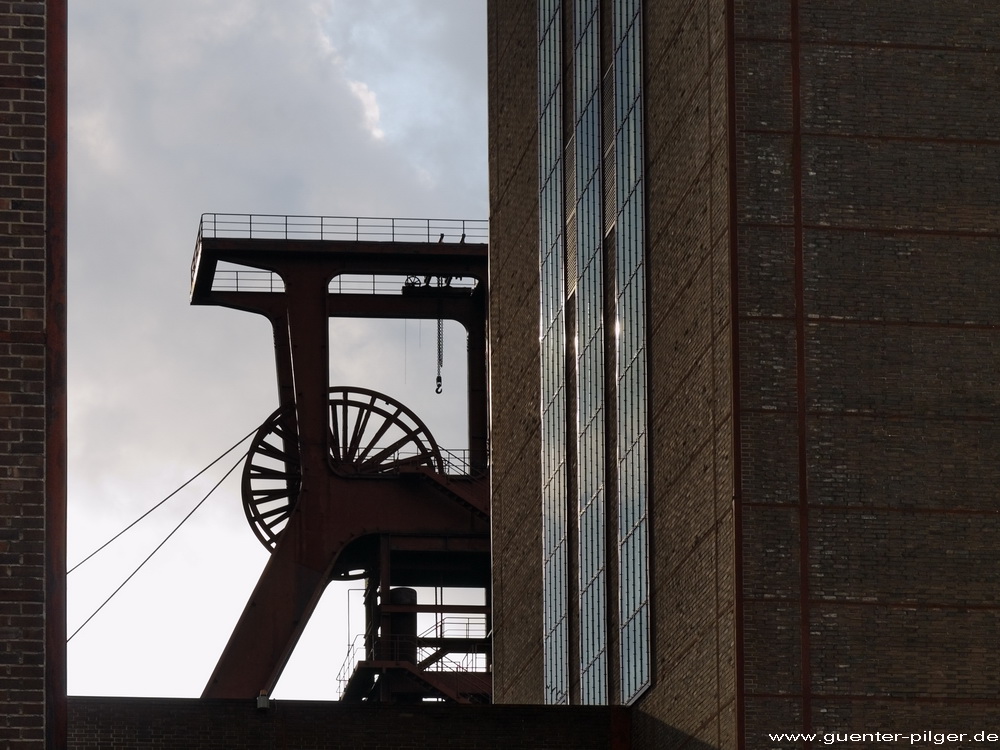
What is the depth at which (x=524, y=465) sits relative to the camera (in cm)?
4600

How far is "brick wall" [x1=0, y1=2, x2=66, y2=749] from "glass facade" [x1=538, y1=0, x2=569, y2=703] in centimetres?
2550

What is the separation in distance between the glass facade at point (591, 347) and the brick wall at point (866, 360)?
4.43m

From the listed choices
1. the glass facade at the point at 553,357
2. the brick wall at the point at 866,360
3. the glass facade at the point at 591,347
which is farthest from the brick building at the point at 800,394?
the glass facade at the point at 553,357

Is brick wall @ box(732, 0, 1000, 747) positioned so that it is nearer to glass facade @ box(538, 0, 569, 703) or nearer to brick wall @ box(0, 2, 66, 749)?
glass facade @ box(538, 0, 569, 703)

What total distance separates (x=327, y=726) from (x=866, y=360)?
9.95 meters

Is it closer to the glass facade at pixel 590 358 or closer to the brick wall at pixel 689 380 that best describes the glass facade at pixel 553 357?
the glass facade at pixel 590 358

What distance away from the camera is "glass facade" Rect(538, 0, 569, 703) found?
40.8 metres

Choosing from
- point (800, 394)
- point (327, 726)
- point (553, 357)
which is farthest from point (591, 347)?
point (800, 394)

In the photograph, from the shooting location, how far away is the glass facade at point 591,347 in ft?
113

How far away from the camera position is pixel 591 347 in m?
38.4

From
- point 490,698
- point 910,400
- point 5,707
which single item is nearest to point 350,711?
point 910,400

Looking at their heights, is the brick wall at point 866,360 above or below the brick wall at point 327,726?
above

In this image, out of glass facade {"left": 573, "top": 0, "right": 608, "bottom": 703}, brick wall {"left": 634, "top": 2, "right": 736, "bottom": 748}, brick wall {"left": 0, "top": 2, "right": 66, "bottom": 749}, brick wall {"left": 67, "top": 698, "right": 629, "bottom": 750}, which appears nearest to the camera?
brick wall {"left": 0, "top": 2, "right": 66, "bottom": 749}

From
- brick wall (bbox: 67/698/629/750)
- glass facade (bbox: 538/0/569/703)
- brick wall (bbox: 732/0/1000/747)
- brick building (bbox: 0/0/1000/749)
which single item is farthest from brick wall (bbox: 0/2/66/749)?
glass facade (bbox: 538/0/569/703)
